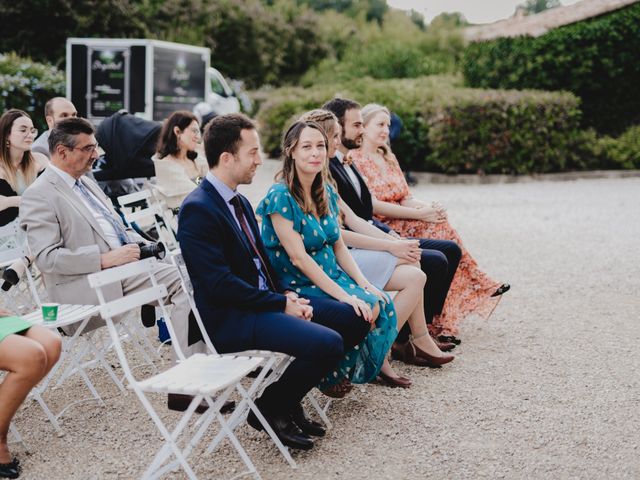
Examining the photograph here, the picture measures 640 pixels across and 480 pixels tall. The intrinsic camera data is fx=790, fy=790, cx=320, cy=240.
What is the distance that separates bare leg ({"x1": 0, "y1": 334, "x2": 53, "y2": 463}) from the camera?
352 cm

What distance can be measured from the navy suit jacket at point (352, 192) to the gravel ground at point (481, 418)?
3.55 feet

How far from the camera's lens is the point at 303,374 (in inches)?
149

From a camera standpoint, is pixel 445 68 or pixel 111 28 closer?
pixel 111 28

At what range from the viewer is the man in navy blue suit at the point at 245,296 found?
373 centimetres

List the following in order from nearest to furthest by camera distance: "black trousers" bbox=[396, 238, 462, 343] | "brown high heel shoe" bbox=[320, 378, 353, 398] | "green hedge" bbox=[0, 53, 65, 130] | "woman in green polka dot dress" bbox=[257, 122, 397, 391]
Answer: "woman in green polka dot dress" bbox=[257, 122, 397, 391] → "brown high heel shoe" bbox=[320, 378, 353, 398] → "black trousers" bbox=[396, 238, 462, 343] → "green hedge" bbox=[0, 53, 65, 130]

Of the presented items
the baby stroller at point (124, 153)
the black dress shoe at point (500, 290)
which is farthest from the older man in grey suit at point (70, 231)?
the baby stroller at point (124, 153)

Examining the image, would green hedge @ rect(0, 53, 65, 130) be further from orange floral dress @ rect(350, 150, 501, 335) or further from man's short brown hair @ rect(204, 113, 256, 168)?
man's short brown hair @ rect(204, 113, 256, 168)

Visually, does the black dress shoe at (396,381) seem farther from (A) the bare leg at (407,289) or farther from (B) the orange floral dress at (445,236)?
(B) the orange floral dress at (445,236)

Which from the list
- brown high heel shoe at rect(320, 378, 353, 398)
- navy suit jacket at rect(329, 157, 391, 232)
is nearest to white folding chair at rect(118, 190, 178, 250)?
navy suit jacket at rect(329, 157, 391, 232)

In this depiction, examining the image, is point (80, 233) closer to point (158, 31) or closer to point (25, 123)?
point (25, 123)

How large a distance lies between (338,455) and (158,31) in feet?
88.0

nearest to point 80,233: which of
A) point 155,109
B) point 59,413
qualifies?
point 59,413

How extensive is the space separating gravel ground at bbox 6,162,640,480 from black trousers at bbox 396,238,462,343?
332mm

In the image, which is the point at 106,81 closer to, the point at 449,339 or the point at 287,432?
the point at 449,339
